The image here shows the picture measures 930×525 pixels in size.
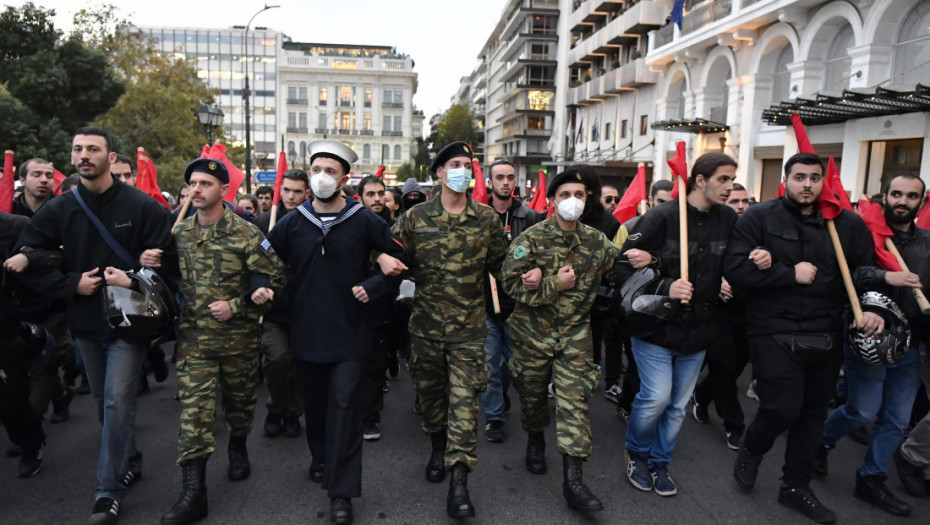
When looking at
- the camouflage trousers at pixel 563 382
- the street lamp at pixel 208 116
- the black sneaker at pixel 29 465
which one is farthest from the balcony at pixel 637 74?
the black sneaker at pixel 29 465

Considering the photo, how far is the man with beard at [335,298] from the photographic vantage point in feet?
12.3

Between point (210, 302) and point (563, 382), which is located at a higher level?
point (210, 302)

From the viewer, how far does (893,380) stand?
4.15 meters

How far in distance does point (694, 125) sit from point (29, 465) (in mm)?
20365

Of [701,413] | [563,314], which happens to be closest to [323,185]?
[563,314]

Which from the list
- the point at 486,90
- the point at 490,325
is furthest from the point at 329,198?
the point at 486,90

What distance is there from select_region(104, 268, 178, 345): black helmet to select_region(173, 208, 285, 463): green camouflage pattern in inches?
5.9

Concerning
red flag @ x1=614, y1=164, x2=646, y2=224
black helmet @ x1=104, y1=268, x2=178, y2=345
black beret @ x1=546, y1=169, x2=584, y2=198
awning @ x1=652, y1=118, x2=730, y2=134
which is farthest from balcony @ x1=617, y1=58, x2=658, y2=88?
black helmet @ x1=104, y1=268, x2=178, y2=345

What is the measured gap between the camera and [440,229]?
4090 mm

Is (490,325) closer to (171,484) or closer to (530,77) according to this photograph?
(171,484)

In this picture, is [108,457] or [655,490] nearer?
[108,457]

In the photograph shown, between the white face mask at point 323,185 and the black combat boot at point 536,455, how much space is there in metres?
2.19

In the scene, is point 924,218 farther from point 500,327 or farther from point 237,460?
point 237,460

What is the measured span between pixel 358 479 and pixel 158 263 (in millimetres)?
1770
